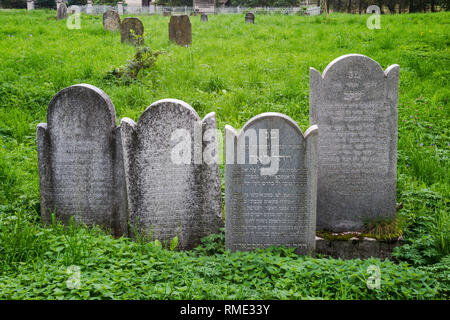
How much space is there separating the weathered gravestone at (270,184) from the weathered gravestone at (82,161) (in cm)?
136

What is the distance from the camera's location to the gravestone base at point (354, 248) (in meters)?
4.69

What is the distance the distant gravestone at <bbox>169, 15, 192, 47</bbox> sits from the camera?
13594mm

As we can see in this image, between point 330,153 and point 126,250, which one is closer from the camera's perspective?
point 126,250

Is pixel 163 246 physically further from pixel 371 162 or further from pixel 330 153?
pixel 371 162

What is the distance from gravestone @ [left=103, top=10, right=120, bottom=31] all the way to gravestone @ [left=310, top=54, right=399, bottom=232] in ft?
41.7

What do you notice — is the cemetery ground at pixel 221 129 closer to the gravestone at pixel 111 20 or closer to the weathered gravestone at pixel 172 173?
the weathered gravestone at pixel 172 173

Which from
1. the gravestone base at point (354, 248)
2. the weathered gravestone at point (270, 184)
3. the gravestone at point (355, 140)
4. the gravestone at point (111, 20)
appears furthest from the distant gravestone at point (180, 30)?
the gravestone base at point (354, 248)

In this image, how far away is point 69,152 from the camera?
5000 mm

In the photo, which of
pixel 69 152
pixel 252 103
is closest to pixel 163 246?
pixel 69 152

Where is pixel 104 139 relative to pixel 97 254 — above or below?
above

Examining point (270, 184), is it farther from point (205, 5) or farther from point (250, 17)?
point (205, 5)

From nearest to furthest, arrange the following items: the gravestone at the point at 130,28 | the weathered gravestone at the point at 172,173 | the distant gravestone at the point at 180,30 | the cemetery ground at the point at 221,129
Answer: the cemetery ground at the point at 221,129 < the weathered gravestone at the point at 172,173 < the gravestone at the point at 130,28 < the distant gravestone at the point at 180,30

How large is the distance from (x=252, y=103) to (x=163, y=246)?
424 centimetres
